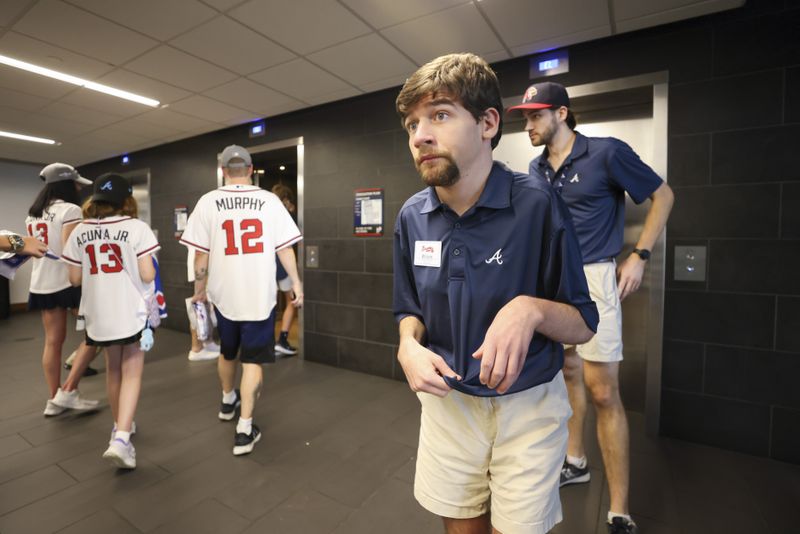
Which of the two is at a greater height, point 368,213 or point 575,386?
point 368,213

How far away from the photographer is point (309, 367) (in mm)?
4062

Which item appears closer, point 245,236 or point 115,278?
point 115,278

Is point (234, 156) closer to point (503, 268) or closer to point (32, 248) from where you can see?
point (32, 248)

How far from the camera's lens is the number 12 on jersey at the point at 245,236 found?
2.38 metres

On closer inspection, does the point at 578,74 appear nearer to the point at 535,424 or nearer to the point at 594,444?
the point at 594,444

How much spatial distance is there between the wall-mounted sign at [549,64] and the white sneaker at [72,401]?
14.1ft

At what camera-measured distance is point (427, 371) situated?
0.83 meters

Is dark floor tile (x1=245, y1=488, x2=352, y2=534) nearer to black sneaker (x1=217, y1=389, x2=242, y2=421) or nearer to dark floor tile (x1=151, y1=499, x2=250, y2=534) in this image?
dark floor tile (x1=151, y1=499, x2=250, y2=534)

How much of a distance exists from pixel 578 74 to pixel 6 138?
7.72 m

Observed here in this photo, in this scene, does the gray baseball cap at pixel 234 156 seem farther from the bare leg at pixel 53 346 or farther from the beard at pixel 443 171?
the beard at pixel 443 171

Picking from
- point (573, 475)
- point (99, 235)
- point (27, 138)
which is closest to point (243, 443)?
point (99, 235)

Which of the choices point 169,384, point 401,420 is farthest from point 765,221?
point 169,384

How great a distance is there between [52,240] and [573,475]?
386 centimetres

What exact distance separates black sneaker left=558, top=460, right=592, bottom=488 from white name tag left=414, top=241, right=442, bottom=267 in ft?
5.57
